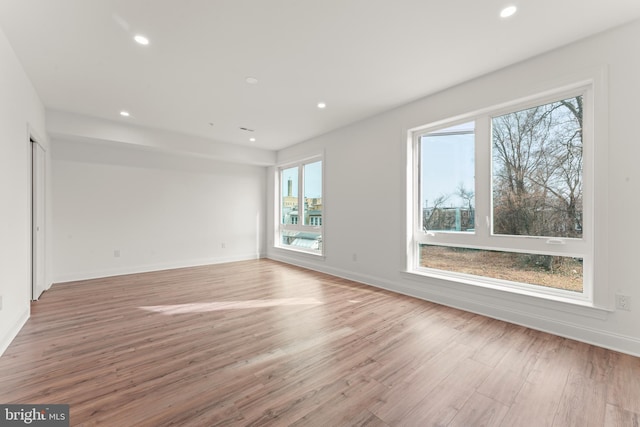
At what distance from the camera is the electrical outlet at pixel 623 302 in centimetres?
218

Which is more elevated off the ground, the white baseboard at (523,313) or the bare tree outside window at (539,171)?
the bare tree outside window at (539,171)

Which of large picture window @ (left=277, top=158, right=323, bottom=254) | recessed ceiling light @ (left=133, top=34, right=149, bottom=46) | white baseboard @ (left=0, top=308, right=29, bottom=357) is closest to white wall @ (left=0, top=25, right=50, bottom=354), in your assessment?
white baseboard @ (left=0, top=308, right=29, bottom=357)

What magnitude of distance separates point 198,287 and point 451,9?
4.51 metres

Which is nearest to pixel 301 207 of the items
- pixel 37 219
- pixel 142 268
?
pixel 142 268

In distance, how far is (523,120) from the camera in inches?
114

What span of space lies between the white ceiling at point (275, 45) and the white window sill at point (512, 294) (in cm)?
238

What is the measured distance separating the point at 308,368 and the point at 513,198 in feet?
9.02

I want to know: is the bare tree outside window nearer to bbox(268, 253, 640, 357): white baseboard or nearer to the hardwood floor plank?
bbox(268, 253, 640, 357): white baseboard

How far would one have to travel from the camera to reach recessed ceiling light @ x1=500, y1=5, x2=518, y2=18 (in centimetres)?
201

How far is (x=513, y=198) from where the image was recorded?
2.94 meters

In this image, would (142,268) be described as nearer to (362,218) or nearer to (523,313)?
(362,218)

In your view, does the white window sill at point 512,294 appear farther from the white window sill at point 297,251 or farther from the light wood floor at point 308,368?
the white window sill at point 297,251

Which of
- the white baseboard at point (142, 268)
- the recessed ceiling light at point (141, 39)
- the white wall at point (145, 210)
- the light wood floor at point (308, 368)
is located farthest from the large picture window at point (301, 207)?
the recessed ceiling light at point (141, 39)

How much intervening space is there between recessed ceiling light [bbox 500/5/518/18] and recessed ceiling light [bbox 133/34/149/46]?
9.66 ft
